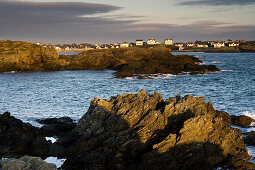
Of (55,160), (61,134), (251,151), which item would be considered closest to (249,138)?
(251,151)

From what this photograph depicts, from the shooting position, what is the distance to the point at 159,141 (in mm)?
15328

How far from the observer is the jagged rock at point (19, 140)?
53.2ft

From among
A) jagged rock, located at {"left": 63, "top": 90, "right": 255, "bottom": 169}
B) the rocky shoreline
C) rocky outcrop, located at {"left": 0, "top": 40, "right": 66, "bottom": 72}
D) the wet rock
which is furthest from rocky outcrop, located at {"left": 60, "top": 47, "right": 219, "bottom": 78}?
jagged rock, located at {"left": 63, "top": 90, "right": 255, "bottom": 169}

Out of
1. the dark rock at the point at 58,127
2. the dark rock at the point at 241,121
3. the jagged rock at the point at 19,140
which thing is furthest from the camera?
the dark rock at the point at 241,121

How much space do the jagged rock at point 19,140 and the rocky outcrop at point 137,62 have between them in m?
Result: 48.6

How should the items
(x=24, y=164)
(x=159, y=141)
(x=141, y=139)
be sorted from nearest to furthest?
(x=24, y=164)
(x=159, y=141)
(x=141, y=139)

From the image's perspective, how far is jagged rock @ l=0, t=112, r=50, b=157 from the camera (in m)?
16.2

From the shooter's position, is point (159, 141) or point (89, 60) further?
point (89, 60)

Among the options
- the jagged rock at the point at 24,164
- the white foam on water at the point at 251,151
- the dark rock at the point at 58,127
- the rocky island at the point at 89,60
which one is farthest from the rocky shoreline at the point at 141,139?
the rocky island at the point at 89,60

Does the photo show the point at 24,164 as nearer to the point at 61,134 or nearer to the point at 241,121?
the point at 61,134

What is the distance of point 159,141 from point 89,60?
A: 8668cm

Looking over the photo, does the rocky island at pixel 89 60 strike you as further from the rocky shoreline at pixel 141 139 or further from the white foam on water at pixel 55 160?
the white foam on water at pixel 55 160

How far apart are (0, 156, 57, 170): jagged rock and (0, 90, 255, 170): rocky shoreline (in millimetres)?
5281

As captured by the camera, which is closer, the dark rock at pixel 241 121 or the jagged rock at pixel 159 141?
the jagged rock at pixel 159 141
